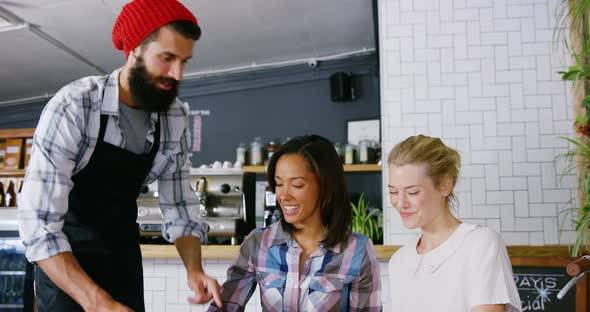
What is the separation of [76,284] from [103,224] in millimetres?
282

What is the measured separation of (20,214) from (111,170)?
0.27m

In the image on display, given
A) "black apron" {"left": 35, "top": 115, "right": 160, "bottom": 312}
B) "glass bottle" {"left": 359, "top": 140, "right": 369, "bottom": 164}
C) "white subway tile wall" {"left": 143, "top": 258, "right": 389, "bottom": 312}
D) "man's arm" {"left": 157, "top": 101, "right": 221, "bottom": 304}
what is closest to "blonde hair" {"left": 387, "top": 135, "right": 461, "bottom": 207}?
"man's arm" {"left": 157, "top": 101, "right": 221, "bottom": 304}

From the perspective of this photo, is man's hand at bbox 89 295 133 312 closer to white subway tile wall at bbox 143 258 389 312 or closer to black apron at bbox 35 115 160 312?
black apron at bbox 35 115 160 312

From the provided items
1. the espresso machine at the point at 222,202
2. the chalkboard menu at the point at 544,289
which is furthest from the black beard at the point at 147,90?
the espresso machine at the point at 222,202

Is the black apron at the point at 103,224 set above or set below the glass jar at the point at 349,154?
below

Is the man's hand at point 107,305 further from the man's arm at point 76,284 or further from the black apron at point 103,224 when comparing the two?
the black apron at point 103,224

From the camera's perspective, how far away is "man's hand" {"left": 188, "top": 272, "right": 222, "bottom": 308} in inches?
54.7

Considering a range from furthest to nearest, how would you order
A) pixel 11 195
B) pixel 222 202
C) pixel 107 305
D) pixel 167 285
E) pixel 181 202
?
pixel 11 195 → pixel 222 202 → pixel 167 285 → pixel 181 202 → pixel 107 305

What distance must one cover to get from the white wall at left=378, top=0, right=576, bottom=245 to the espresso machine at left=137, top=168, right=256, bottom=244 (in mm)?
1370

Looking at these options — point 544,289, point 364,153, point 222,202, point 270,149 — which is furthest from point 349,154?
point 544,289

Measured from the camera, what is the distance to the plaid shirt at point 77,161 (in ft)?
3.91

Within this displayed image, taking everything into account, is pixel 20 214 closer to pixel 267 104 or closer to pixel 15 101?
pixel 267 104

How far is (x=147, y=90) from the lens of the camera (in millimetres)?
1408

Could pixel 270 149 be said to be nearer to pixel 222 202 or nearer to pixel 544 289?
pixel 222 202
